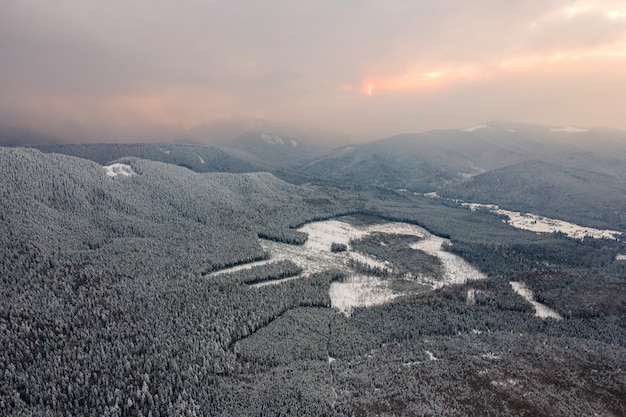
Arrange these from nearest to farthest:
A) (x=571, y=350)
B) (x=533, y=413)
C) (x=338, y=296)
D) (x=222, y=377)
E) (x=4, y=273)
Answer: (x=533, y=413) < (x=222, y=377) < (x=571, y=350) < (x=4, y=273) < (x=338, y=296)

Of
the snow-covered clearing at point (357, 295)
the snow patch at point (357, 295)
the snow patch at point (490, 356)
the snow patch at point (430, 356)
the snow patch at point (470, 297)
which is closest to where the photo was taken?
the snow patch at point (490, 356)

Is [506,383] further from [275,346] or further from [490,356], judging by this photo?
[275,346]

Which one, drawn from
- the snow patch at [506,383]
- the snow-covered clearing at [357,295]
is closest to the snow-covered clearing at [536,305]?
the snow-covered clearing at [357,295]

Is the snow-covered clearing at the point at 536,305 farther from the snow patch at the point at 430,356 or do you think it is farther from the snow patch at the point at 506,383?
the snow patch at the point at 430,356

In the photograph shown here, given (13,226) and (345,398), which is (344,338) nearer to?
(345,398)

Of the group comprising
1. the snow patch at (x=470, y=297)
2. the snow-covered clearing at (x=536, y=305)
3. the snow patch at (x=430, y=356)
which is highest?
the snow patch at (x=430, y=356)

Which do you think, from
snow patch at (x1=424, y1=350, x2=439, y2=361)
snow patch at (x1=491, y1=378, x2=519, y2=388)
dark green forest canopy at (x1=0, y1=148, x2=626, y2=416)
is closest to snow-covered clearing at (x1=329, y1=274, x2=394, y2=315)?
dark green forest canopy at (x1=0, y1=148, x2=626, y2=416)

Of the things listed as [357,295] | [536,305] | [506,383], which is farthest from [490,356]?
[357,295]

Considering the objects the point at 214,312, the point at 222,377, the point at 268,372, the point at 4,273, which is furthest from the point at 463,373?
the point at 4,273

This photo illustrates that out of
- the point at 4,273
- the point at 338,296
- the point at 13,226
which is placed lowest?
the point at 338,296
